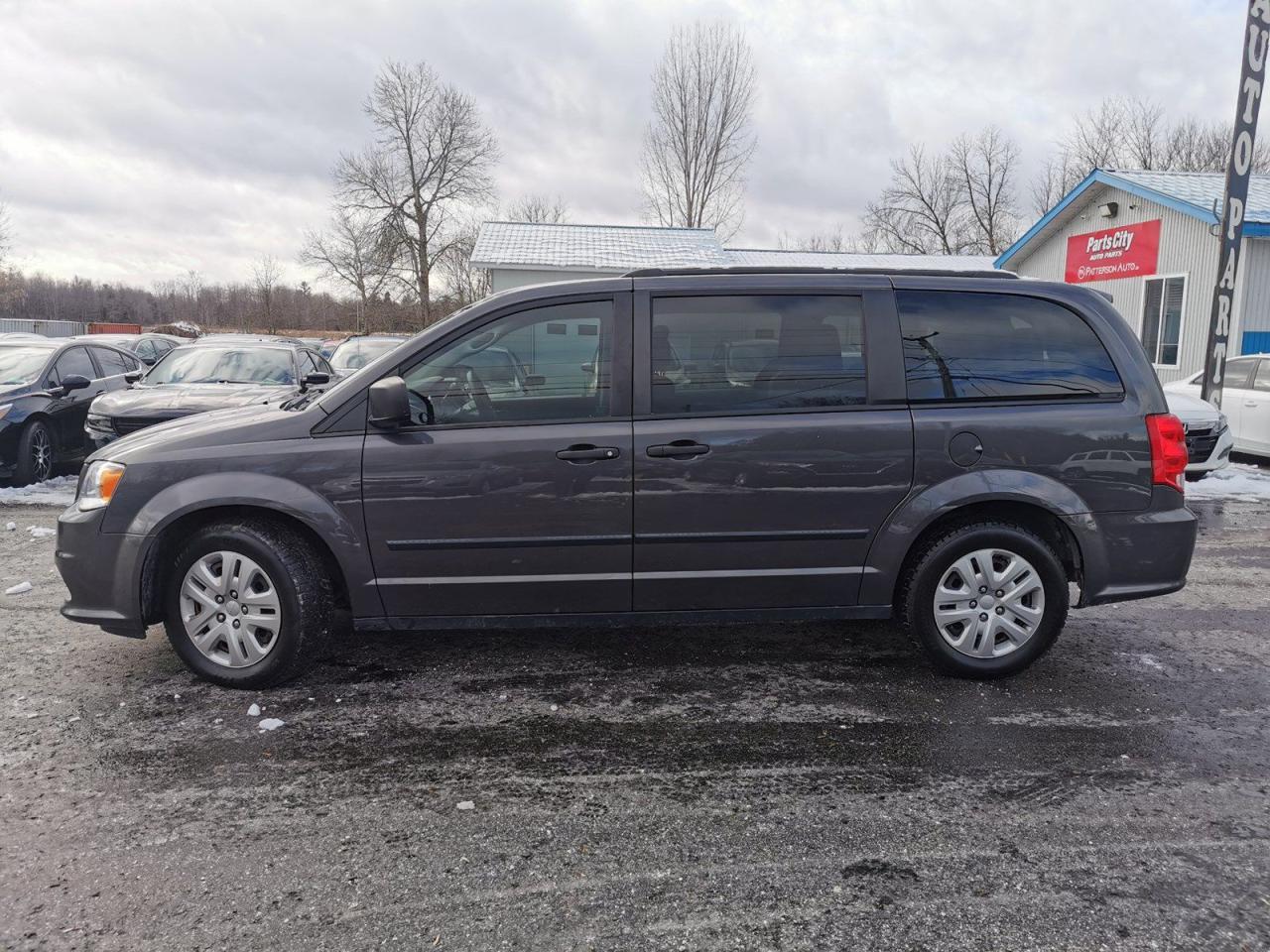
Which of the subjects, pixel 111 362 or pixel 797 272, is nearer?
pixel 797 272

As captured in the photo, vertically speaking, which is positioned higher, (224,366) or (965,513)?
(224,366)

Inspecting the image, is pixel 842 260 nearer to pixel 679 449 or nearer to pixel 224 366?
pixel 224 366

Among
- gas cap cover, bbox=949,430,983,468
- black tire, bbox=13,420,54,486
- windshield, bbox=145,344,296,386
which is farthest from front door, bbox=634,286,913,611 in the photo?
black tire, bbox=13,420,54,486

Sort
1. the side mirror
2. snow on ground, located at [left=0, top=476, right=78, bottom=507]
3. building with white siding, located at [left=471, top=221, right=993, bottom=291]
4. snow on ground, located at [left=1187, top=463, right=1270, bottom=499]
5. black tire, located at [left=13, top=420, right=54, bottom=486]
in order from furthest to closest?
building with white siding, located at [left=471, top=221, right=993, bottom=291] < snow on ground, located at [left=1187, top=463, right=1270, bottom=499] < black tire, located at [left=13, top=420, right=54, bottom=486] < snow on ground, located at [left=0, top=476, right=78, bottom=507] < the side mirror

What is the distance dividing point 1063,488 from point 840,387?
114 centimetres

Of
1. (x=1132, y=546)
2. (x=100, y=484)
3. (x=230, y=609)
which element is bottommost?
(x=230, y=609)

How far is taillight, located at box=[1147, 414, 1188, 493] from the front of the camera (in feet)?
13.6

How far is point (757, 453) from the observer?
3.98 metres

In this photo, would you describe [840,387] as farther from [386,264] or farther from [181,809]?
[386,264]

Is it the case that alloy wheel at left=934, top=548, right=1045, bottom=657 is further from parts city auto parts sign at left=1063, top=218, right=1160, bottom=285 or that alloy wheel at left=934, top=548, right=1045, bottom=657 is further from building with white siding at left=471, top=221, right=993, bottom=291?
parts city auto parts sign at left=1063, top=218, right=1160, bottom=285

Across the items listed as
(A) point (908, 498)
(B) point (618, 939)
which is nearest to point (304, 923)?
(B) point (618, 939)

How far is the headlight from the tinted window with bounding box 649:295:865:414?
249 cm

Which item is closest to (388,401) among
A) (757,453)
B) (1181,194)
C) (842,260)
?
(757,453)

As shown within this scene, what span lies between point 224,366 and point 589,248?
Result: 525 inches
